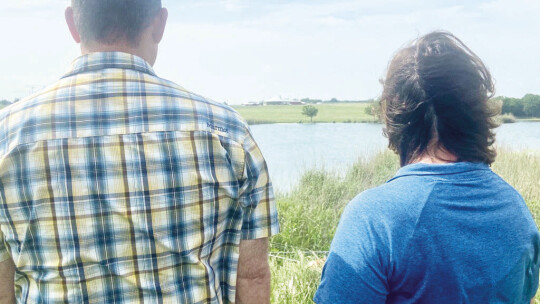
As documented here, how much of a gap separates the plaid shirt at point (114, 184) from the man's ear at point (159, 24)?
0.12 m

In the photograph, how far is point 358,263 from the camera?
1323 millimetres

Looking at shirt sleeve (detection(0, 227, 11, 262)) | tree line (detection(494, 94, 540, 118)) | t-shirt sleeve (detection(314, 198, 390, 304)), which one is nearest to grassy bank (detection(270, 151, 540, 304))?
tree line (detection(494, 94, 540, 118))

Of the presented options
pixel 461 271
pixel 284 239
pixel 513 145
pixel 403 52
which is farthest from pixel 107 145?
pixel 513 145

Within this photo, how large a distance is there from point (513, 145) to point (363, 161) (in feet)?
14.9

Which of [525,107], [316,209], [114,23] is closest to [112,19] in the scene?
[114,23]

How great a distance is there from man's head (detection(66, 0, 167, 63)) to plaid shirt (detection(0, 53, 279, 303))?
0.13ft

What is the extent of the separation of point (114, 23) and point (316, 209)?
5796 mm

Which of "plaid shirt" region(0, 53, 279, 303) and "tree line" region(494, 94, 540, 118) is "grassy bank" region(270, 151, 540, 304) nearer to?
"tree line" region(494, 94, 540, 118)

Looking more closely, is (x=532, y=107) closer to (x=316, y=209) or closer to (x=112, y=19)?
(x=316, y=209)

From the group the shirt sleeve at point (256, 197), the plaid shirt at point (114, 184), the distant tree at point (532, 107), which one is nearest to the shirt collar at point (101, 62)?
the plaid shirt at point (114, 184)

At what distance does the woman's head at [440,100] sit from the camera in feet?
4.65

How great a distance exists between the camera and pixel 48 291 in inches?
Answer: 53.5

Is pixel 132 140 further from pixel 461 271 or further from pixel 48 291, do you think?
pixel 461 271

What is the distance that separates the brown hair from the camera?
1394 millimetres
